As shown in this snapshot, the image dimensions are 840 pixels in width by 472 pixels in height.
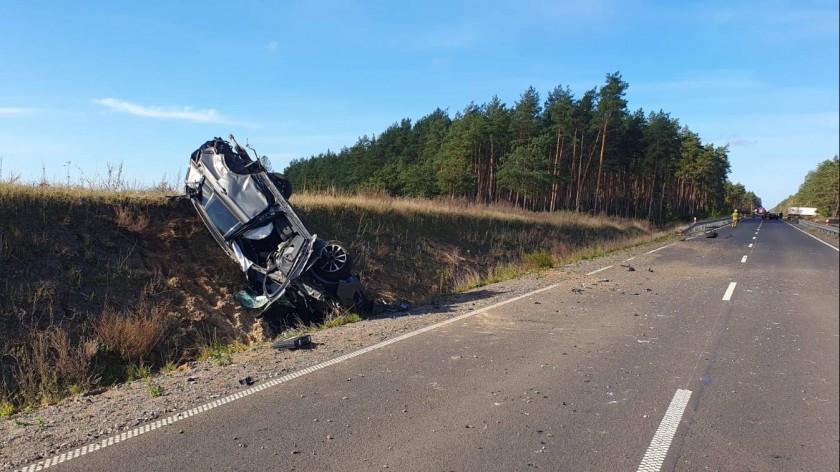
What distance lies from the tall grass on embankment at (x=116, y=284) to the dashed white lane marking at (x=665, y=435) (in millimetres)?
5670

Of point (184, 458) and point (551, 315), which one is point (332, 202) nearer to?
point (551, 315)

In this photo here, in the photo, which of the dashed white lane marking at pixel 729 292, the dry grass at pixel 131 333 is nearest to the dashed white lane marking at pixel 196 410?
the dry grass at pixel 131 333

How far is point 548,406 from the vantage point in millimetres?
5051

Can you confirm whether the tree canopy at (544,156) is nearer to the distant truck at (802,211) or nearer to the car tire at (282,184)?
the distant truck at (802,211)

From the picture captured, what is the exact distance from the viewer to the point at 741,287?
12.3m

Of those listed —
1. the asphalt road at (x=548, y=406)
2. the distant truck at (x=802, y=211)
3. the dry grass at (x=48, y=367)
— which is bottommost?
the dry grass at (x=48, y=367)

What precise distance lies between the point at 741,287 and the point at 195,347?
37.5 feet

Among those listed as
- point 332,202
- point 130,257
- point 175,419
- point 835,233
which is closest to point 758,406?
point 175,419

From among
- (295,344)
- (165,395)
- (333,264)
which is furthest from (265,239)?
(165,395)

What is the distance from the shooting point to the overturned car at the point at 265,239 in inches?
384

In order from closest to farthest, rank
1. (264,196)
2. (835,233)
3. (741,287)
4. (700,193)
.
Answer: (264,196) → (741,287) → (835,233) → (700,193)

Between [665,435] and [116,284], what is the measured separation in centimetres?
925

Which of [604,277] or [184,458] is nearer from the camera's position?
[184,458]

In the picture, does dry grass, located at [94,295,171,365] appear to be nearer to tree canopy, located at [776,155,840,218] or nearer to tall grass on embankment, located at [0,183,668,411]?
tall grass on embankment, located at [0,183,668,411]
